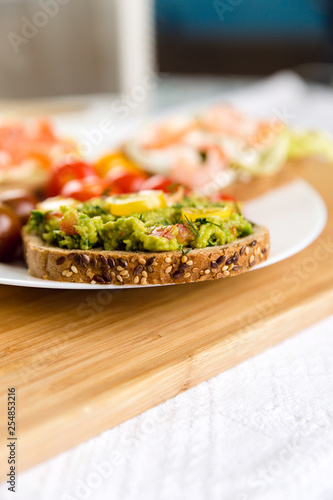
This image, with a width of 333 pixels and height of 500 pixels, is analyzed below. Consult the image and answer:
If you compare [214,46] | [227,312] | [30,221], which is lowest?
[214,46]

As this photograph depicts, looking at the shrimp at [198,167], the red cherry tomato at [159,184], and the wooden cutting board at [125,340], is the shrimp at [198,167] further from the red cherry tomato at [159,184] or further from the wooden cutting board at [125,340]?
the wooden cutting board at [125,340]

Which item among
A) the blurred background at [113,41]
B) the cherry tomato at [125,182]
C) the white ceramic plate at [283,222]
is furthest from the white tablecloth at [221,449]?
the blurred background at [113,41]

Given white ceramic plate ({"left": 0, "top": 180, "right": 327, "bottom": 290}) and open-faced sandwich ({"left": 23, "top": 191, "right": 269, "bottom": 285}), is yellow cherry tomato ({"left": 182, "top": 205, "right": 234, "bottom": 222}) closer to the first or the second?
open-faced sandwich ({"left": 23, "top": 191, "right": 269, "bottom": 285})

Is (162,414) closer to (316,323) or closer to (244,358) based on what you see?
(244,358)

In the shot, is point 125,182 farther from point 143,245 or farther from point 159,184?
point 143,245

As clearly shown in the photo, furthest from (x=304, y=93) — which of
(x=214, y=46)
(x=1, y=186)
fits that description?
(x=214, y=46)

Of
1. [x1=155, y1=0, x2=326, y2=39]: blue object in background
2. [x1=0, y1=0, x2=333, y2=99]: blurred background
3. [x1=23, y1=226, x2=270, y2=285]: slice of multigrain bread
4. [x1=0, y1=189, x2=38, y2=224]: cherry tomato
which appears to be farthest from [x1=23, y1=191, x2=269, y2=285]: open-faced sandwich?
[x1=155, y1=0, x2=326, y2=39]: blue object in background
